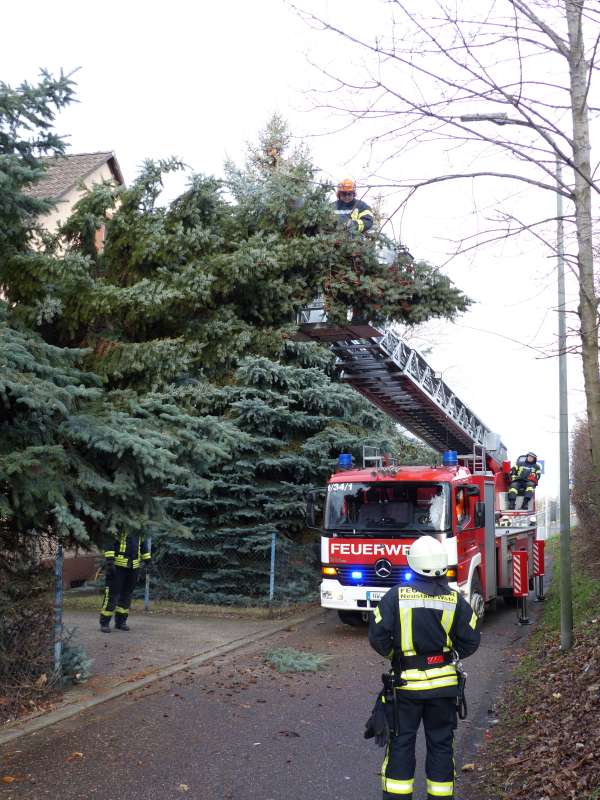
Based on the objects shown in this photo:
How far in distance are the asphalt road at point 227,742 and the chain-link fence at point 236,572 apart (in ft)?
16.7

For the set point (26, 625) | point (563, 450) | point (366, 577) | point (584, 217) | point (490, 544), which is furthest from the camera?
point (490, 544)

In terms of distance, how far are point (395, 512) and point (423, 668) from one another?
7.22 meters

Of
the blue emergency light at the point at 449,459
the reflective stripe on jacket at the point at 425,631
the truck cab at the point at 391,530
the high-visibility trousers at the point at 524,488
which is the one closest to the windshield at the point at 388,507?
the truck cab at the point at 391,530

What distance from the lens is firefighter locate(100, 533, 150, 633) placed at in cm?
1130

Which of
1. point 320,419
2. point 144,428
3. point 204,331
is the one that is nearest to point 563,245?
point 204,331

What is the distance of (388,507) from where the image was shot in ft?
39.0

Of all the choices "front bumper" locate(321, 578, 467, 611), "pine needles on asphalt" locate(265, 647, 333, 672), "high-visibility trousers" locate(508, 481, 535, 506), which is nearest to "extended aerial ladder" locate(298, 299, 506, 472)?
"high-visibility trousers" locate(508, 481, 535, 506)

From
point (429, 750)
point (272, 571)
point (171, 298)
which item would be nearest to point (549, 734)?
point (429, 750)

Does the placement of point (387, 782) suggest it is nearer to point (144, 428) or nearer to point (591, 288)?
point (144, 428)

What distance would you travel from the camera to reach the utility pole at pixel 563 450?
8.08 m

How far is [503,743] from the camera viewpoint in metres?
6.43

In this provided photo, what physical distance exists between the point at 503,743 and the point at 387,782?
7.16 feet

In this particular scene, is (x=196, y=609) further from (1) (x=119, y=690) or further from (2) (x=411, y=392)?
(1) (x=119, y=690)

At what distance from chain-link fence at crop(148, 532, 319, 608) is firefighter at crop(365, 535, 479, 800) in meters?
10.2
